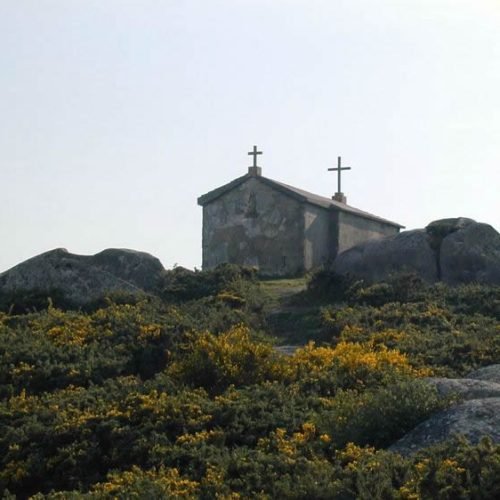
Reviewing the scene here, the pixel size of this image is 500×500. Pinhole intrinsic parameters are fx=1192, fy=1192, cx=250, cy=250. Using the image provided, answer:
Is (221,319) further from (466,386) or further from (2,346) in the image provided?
(466,386)

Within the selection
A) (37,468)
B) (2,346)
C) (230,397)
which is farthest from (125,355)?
(37,468)

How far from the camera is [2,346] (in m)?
20.6

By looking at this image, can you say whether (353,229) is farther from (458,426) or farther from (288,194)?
(458,426)

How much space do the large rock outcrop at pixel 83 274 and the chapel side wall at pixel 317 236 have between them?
7.46 meters

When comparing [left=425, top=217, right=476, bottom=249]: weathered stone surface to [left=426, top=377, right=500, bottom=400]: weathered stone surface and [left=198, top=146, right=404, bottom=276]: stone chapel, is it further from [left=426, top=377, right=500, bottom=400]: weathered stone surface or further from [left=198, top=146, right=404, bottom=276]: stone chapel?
[left=426, top=377, right=500, bottom=400]: weathered stone surface

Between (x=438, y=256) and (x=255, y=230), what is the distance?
25.7 feet

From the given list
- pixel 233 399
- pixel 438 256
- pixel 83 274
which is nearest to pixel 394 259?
pixel 438 256

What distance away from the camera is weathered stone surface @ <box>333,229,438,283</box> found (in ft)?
105

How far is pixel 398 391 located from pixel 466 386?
46.5 inches

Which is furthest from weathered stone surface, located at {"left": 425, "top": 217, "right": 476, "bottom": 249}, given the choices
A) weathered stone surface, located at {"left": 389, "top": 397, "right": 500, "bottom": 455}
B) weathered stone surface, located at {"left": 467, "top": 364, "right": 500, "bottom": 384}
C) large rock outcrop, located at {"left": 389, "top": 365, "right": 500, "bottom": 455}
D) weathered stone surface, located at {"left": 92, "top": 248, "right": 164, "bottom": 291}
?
weathered stone surface, located at {"left": 389, "top": 397, "right": 500, "bottom": 455}

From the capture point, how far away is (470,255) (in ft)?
104

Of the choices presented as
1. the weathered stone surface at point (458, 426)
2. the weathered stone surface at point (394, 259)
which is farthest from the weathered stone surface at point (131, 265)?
the weathered stone surface at point (458, 426)

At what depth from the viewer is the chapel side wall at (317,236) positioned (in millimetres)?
37500

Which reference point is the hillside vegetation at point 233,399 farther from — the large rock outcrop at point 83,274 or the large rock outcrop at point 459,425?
the large rock outcrop at point 83,274
